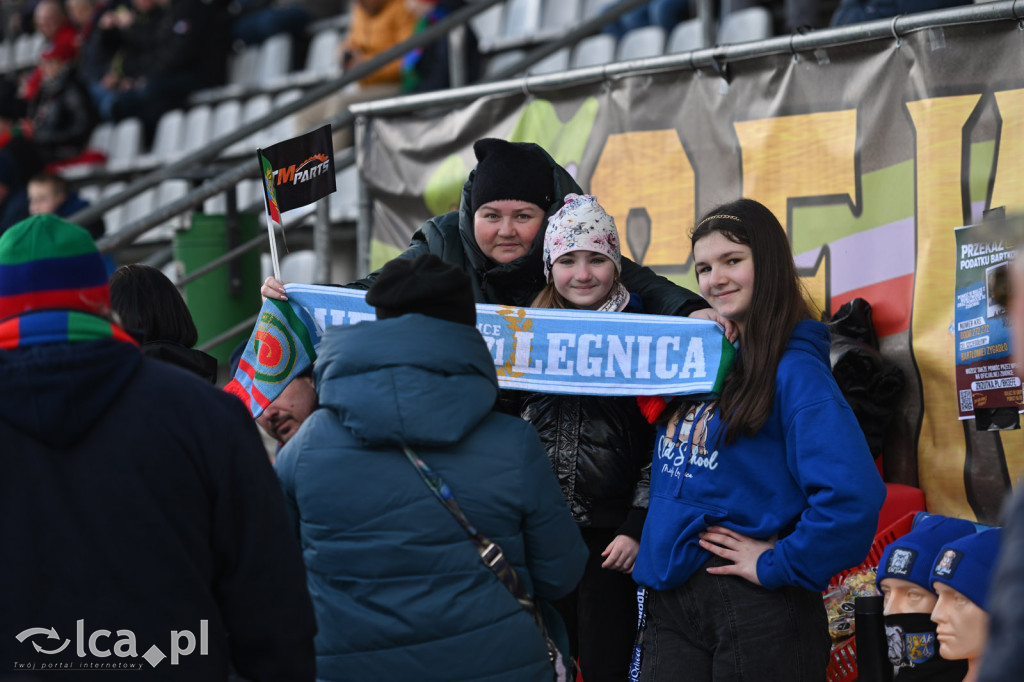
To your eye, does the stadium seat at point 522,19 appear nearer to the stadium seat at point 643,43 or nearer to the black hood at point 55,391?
the stadium seat at point 643,43

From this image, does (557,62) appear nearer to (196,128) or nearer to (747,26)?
(747,26)

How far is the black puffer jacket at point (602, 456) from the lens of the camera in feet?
9.58

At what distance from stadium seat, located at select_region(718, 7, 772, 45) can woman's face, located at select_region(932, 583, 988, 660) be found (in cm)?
447

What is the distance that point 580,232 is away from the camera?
3057 mm

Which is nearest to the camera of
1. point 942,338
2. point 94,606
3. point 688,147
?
point 94,606

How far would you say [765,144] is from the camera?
435 centimetres

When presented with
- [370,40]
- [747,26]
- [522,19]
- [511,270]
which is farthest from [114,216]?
[511,270]

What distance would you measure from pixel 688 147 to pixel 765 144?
360mm

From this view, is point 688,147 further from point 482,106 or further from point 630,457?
point 630,457

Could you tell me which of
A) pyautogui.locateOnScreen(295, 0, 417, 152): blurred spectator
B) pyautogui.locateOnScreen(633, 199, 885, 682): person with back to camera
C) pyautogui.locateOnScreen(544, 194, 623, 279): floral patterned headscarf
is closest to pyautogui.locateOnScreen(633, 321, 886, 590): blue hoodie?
pyautogui.locateOnScreen(633, 199, 885, 682): person with back to camera

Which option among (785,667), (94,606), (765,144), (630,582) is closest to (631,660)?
(630,582)

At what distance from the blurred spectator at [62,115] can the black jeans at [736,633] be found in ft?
30.7
